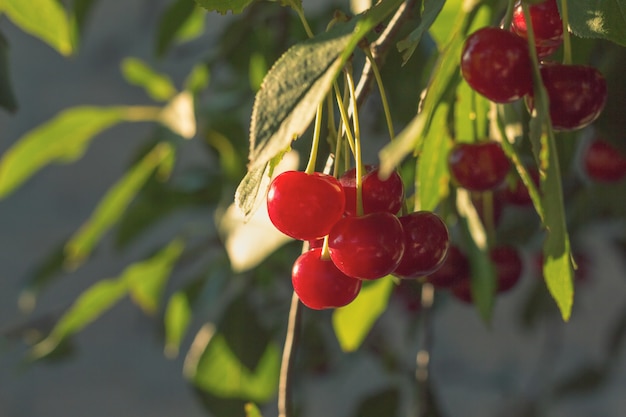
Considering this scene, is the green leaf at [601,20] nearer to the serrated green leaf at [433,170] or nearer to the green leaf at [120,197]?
the serrated green leaf at [433,170]

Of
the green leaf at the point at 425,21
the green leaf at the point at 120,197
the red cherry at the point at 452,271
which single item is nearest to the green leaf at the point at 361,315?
the red cherry at the point at 452,271

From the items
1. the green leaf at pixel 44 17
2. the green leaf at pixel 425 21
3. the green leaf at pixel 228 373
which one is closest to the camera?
the green leaf at pixel 425 21

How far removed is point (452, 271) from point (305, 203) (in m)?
0.33

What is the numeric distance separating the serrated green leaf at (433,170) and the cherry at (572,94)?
12cm

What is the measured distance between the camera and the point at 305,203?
36cm

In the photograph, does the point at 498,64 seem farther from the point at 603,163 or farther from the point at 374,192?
the point at 603,163

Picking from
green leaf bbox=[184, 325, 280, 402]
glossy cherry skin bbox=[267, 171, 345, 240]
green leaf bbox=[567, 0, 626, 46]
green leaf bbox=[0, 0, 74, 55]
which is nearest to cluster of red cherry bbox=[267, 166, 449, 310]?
glossy cherry skin bbox=[267, 171, 345, 240]

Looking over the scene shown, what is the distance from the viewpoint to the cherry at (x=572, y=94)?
0.38 meters

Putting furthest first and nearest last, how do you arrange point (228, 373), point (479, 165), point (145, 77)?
point (145, 77) → point (228, 373) → point (479, 165)

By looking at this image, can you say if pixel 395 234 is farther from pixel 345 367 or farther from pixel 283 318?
pixel 345 367

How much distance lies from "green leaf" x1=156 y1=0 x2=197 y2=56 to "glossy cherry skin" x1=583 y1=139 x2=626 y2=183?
0.41m

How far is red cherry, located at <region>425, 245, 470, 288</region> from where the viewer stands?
0.66 m

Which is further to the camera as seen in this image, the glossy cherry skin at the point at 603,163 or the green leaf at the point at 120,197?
the green leaf at the point at 120,197

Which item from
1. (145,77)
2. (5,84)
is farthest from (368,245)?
(145,77)
